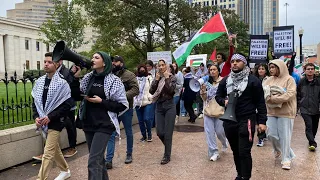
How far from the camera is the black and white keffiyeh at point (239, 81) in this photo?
4.50 m

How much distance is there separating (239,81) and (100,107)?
191 centimetres

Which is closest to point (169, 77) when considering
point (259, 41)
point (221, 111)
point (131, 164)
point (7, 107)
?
point (221, 111)

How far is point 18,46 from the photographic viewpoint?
252ft

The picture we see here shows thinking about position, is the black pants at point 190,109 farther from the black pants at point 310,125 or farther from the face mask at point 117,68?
the face mask at point 117,68

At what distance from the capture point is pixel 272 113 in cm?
585

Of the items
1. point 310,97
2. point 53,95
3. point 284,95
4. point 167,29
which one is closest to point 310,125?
point 310,97

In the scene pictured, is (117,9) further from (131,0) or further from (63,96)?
(63,96)

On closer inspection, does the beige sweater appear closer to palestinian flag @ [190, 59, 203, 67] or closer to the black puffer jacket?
the black puffer jacket

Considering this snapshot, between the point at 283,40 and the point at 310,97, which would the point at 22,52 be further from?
the point at 310,97

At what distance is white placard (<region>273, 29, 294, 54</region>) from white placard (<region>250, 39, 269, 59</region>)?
318 millimetres

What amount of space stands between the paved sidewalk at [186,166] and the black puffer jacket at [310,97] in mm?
823

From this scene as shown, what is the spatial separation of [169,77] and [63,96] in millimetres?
2157

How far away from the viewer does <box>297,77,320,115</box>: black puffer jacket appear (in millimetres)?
6973

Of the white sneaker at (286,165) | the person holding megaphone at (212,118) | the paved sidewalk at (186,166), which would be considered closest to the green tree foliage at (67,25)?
the paved sidewalk at (186,166)
